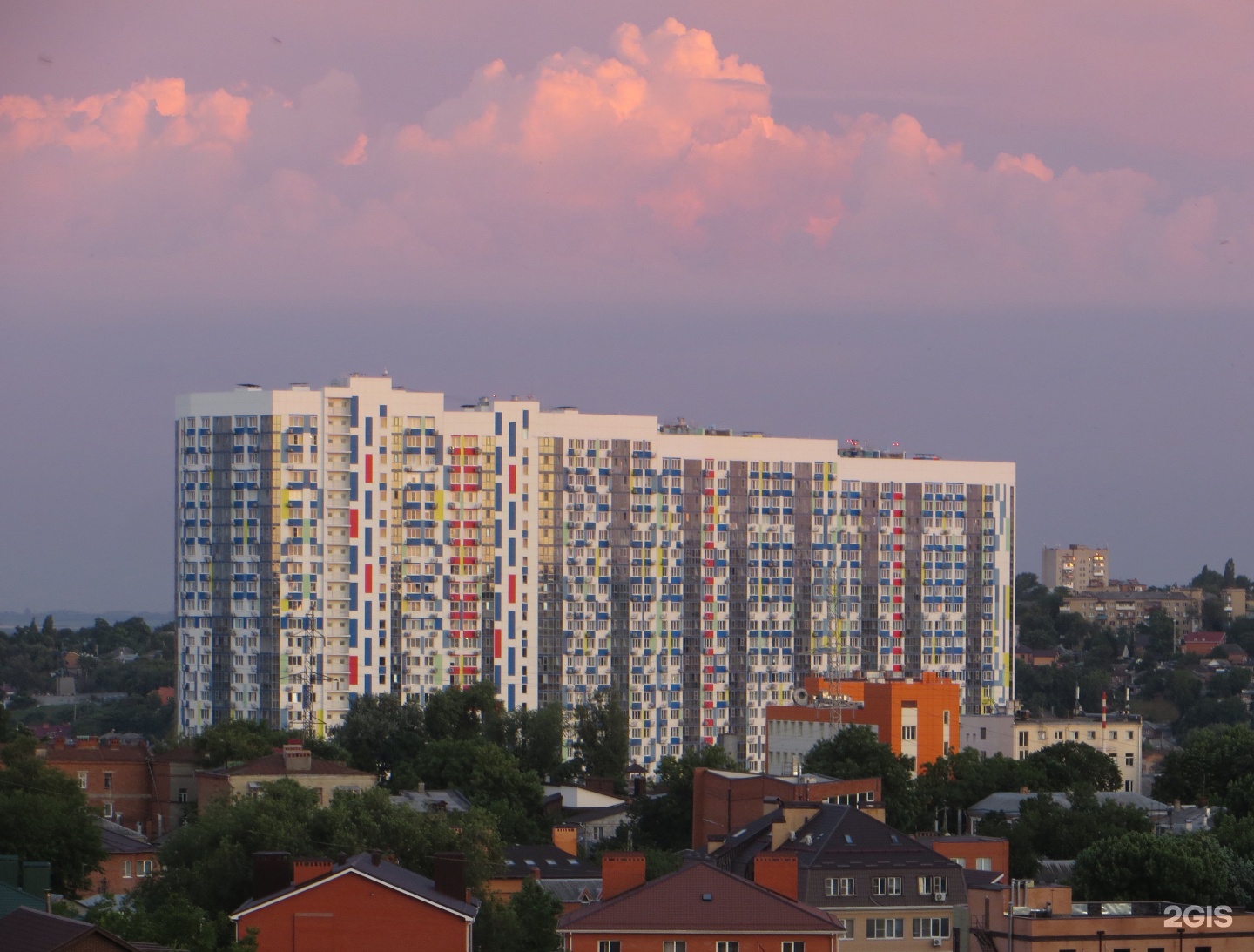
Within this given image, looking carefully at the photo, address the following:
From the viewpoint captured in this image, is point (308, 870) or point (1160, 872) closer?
point (308, 870)

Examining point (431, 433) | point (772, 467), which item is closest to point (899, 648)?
point (772, 467)

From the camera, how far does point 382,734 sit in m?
111

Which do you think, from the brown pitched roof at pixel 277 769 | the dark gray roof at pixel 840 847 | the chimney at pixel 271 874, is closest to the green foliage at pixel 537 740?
the brown pitched roof at pixel 277 769

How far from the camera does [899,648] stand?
159 meters

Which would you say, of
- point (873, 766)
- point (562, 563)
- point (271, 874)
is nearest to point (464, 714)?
point (873, 766)

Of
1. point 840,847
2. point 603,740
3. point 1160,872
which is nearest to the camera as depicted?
point 840,847

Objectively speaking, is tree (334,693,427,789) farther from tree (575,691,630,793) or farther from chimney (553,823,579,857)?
chimney (553,823,579,857)

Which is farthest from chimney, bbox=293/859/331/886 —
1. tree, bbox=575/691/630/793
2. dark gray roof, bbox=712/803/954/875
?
tree, bbox=575/691/630/793

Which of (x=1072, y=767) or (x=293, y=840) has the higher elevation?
(x=293, y=840)

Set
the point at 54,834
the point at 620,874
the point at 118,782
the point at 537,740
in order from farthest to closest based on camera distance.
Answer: the point at 537,740, the point at 118,782, the point at 54,834, the point at 620,874

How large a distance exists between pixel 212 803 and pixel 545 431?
259ft

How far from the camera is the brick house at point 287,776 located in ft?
257

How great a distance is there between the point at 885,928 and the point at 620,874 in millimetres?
10058
